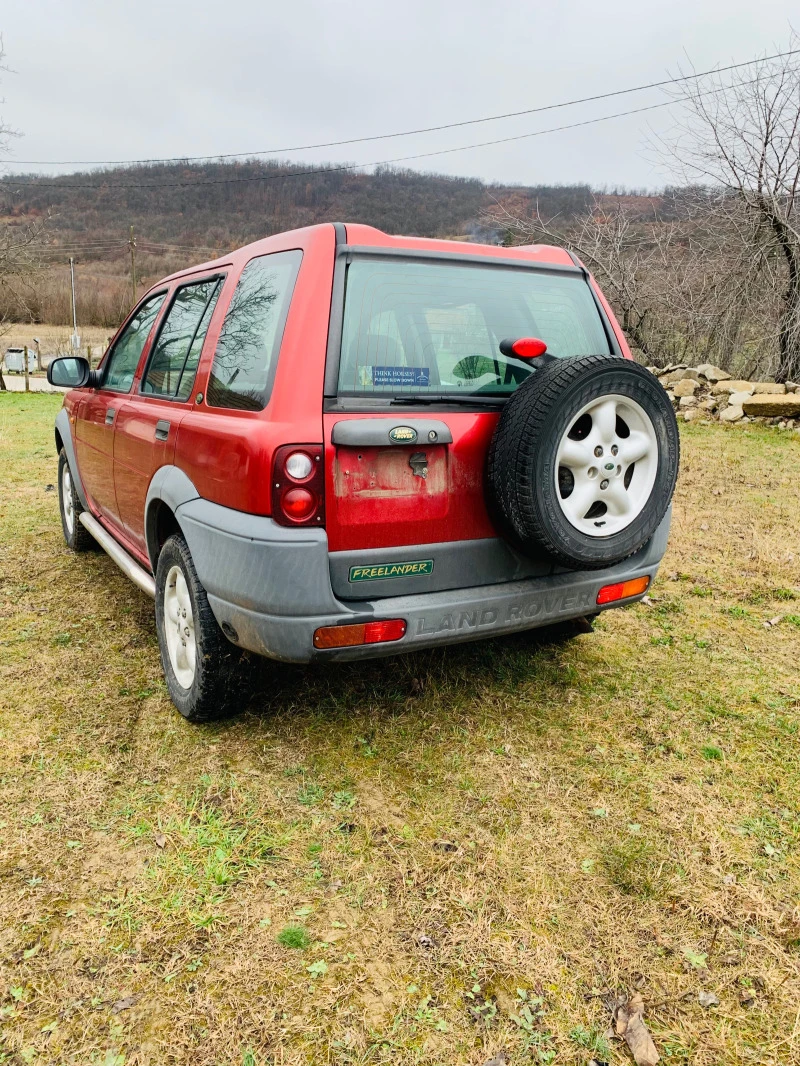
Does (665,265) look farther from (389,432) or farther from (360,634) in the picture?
(360,634)

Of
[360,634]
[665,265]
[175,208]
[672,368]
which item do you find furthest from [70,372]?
[175,208]

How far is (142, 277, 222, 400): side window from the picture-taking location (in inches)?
121

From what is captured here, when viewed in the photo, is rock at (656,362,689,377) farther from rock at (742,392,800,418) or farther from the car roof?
the car roof

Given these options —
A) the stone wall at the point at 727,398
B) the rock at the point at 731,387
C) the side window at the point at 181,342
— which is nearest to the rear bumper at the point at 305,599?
the side window at the point at 181,342

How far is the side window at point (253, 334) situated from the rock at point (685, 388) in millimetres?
12810

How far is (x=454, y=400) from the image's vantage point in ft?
8.57

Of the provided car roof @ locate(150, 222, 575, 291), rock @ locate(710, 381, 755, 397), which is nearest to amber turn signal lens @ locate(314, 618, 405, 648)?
car roof @ locate(150, 222, 575, 291)

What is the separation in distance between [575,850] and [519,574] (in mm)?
967

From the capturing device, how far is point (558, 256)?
3.17m

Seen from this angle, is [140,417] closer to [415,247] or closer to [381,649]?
[415,247]

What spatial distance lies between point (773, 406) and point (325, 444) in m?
11.9

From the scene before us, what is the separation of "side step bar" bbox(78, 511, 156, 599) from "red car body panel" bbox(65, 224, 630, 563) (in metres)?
0.64

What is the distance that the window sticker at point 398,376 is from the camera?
8.15ft

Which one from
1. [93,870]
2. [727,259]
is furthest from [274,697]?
[727,259]
